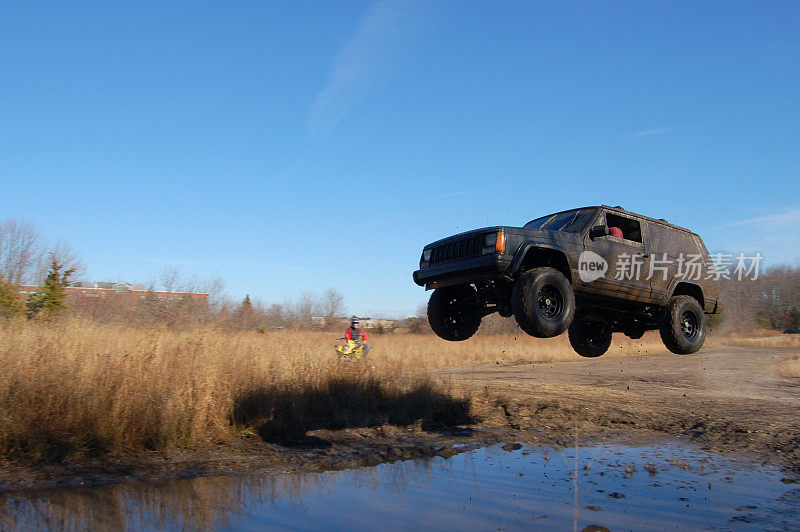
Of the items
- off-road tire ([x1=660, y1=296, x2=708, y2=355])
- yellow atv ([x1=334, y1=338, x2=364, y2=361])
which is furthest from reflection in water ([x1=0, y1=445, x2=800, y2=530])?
yellow atv ([x1=334, y1=338, x2=364, y2=361])

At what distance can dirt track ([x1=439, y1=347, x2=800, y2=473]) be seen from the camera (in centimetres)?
1229

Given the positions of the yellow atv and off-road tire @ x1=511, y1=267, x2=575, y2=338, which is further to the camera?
the yellow atv

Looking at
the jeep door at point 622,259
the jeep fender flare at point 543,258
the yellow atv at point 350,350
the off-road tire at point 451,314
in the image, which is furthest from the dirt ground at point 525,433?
the jeep fender flare at point 543,258

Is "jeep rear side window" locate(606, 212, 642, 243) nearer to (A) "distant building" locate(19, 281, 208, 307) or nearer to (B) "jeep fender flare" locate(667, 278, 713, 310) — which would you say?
(B) "jeep fender flare" locate(667, 278, 713, 310)

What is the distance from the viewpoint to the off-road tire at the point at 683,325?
8.27m

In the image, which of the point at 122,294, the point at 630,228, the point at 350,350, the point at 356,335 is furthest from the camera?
the point at 122,294

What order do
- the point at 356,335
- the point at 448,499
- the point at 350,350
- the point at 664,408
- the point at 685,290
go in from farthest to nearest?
the point at 356,335, the point at 664,408, the point at 350,350, the point at 685,290, the point at 448,499

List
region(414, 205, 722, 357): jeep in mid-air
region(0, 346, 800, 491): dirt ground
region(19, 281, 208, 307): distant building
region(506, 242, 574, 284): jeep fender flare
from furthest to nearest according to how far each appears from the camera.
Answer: region(19, 281, 208, 307): distant building < region(0, 346, 800, 491): dirt ground < region(506, 242, 574, 284): jeep fender flare < region(414, 205, 722, 357): jeep in mid-air

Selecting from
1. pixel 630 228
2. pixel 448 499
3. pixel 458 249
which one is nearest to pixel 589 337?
pixel 630 228

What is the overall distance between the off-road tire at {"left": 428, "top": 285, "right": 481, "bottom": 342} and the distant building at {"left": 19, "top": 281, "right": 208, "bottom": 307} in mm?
12804

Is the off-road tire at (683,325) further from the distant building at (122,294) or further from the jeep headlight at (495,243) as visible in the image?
the distant building at (122,294)

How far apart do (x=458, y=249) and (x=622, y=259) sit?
7.85 ft

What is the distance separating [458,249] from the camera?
723 cm

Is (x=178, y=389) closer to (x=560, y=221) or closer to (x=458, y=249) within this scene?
(x=458, y=249)
